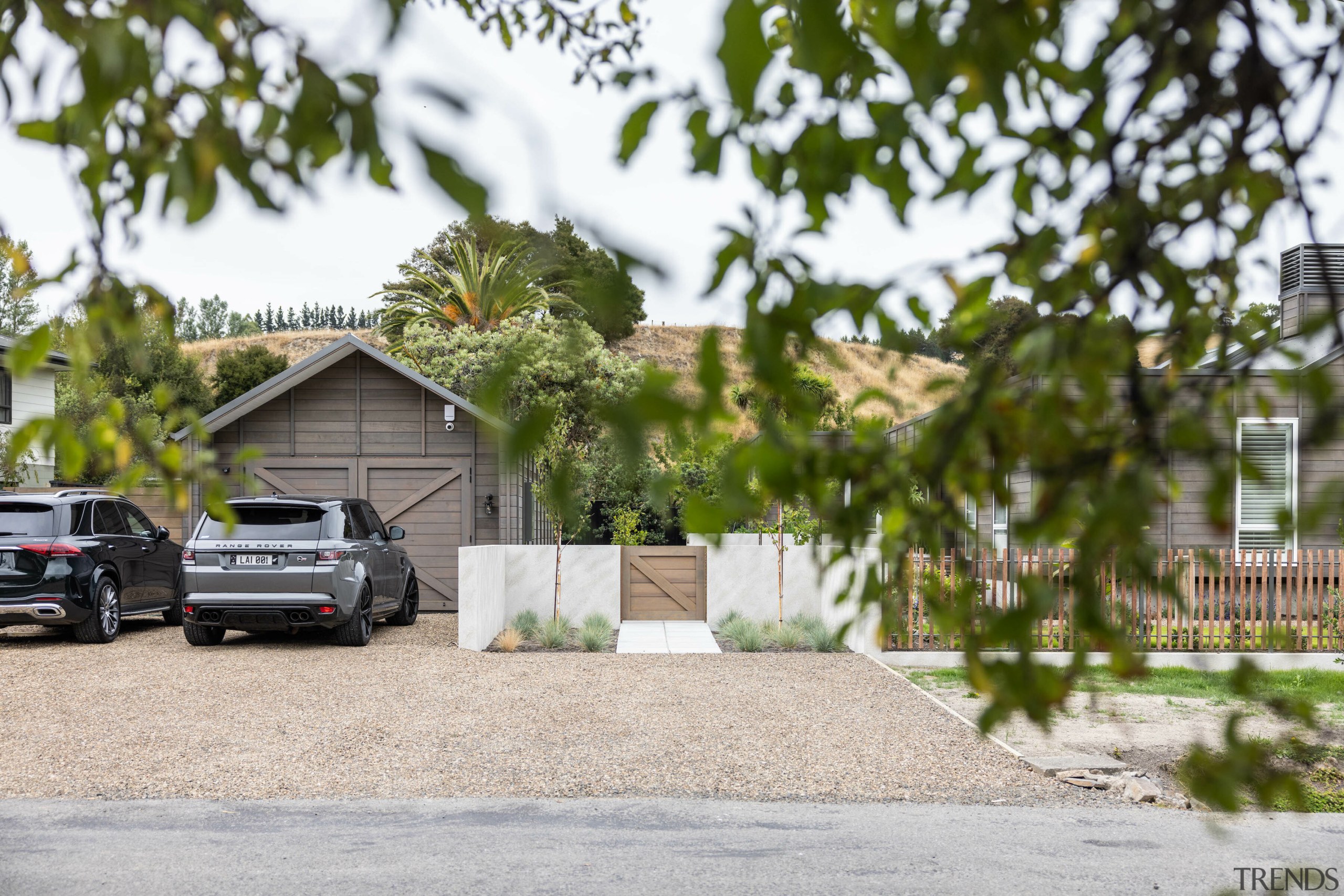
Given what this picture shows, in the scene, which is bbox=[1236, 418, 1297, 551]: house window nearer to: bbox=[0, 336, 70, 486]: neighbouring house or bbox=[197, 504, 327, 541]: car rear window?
bbox=[197, 504, 327, 541]: car rear window

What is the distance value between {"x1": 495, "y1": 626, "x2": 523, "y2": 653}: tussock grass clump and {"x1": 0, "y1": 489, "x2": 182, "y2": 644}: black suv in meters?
4.44

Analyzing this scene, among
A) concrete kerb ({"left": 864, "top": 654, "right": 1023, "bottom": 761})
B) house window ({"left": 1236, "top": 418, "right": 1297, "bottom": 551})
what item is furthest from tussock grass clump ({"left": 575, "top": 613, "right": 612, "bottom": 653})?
house window ({"left": 1236, "top": 418, "right": 1297, "bottom": 551})

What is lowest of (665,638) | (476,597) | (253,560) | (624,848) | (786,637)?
(665,638)

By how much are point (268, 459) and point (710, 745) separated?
11.3 m

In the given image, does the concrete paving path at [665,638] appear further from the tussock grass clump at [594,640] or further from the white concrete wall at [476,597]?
the white concrete wall at [476,597]

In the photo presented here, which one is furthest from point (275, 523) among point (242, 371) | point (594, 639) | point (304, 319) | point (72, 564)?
point (304, 319)

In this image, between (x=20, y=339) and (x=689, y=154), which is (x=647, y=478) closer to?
(x=689, y=154)

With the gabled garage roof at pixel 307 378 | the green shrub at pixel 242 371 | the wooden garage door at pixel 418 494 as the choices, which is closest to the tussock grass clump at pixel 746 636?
the wooden garage door at pixel 418 494

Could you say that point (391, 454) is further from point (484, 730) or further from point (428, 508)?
point (484, 730)

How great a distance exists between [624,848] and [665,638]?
26.8 feet

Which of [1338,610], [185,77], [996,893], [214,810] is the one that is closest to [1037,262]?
[185,77]

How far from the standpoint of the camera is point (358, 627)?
12.2 metres

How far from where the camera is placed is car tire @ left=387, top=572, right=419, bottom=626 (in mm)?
14555

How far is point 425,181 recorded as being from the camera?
1190 millimetres
